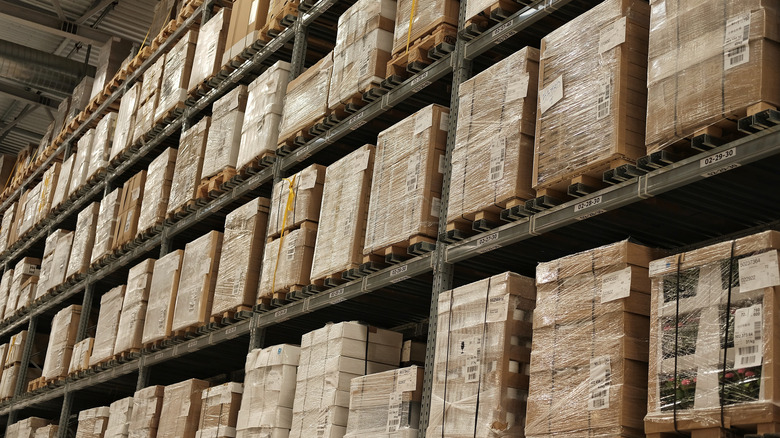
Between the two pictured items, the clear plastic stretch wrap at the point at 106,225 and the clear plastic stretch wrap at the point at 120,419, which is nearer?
the clear plastic stretch wrap at the point at 120,419

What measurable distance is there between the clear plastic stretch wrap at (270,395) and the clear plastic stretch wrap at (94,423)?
10.4ft

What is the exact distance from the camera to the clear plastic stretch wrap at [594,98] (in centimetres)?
413

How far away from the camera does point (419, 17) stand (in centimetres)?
605

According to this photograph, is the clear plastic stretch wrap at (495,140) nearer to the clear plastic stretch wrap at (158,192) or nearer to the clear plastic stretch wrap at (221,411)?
the clear plastic stretch wrap at (221,411)

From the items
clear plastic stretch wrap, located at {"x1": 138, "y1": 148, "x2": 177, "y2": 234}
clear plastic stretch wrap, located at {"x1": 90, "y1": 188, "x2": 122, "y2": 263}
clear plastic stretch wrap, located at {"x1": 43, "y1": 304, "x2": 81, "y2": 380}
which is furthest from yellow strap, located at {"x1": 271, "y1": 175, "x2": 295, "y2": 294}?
clear plastic stretch wrap, located at {"x1": 43, "y1": 304, "x2": 81, "y2": 380}

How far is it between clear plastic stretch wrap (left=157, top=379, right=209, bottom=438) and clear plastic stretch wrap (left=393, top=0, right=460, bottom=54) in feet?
10.6

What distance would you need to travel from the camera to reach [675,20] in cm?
393

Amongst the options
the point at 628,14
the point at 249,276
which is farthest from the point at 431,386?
the point at 249,276

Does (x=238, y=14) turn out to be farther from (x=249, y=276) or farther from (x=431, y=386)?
(x=431, y=386)

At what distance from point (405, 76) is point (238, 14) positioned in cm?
316

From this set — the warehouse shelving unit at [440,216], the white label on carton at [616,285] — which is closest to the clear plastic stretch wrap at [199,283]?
the warehouse shelving unit at [440,216]

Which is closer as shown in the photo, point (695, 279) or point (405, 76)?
point (695, 279)

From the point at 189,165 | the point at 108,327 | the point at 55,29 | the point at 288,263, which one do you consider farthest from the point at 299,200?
the point at 55,29

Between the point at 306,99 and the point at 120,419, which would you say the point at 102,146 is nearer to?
the point at 120,419
